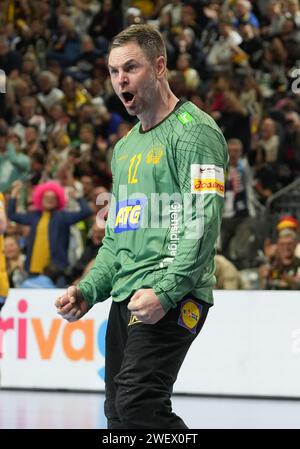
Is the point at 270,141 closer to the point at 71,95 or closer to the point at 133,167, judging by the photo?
the point at 71,95

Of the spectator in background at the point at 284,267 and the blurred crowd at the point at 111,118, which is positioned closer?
the spectator in background at the point at 284,267

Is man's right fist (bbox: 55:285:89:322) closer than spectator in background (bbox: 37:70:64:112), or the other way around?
man's right fist (bbox: 55:285:89:322)

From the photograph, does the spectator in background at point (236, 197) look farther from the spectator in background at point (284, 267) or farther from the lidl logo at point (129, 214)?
the lidl logo at point (129, 214)

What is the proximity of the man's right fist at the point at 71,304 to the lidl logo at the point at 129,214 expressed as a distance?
0.35m

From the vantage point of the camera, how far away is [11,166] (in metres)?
15.1

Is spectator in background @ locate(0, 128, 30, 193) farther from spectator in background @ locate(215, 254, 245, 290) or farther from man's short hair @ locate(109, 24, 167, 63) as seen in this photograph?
man's short hair @ locate(109, 24, 167, 63)

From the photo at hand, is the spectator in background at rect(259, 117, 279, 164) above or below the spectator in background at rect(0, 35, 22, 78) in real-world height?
below

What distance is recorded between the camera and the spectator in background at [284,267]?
1171 centimetres

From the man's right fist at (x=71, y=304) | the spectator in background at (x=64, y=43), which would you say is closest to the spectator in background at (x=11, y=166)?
the spectator in background at (x=64, y=43)

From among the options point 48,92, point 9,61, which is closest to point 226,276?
point 48,92

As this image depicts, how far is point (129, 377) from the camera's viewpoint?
174 inches

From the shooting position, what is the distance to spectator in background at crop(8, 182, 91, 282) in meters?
12.9

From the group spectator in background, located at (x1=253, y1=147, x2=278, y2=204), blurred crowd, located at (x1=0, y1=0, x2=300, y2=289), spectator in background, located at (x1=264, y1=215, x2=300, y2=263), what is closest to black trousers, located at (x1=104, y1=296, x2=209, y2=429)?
blurred crowd, located at (x1=0, y1=0, x2=300, y2=289)

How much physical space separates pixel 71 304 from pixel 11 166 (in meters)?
10.5
